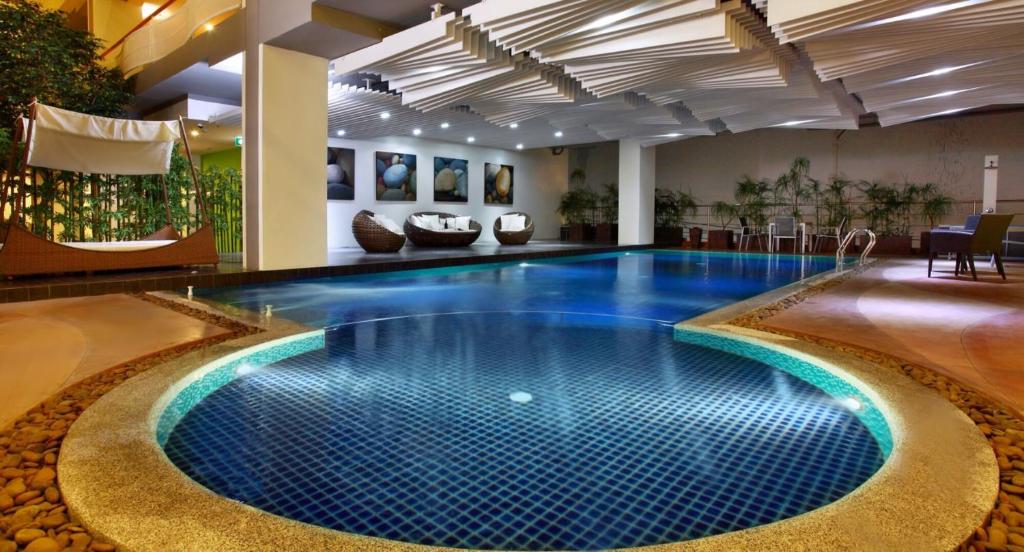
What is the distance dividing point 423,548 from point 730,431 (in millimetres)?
1480

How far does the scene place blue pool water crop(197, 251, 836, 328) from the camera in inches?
210

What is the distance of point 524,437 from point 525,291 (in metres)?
4.41

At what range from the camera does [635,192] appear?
1564cm

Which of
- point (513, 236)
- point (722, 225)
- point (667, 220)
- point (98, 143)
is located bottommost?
point (513, 236)

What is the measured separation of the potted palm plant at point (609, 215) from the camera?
1781 cm

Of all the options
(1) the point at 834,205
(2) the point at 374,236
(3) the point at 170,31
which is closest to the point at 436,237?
(2) the point at 374,236

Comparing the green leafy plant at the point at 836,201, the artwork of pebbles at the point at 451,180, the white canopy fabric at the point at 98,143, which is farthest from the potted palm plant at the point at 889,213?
the white canopy fabric at the point at 98,143

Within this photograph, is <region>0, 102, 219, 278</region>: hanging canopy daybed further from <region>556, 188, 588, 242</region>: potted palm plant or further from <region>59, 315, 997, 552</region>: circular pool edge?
<region>556, 188, 588, 242</region>: potted palm plant

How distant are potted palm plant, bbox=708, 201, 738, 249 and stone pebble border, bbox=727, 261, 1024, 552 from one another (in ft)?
40.7

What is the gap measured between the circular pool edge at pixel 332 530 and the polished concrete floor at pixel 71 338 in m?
0.53

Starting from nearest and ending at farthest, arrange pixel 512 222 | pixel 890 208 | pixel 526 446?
pixel 526 446 → pixel 890 208 → pixel 512 222

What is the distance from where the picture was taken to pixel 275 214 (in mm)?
7508

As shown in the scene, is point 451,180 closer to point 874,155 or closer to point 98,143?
point 98,143

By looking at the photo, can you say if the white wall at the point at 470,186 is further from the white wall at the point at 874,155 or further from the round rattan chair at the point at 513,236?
the white wall at the point at 874,155
